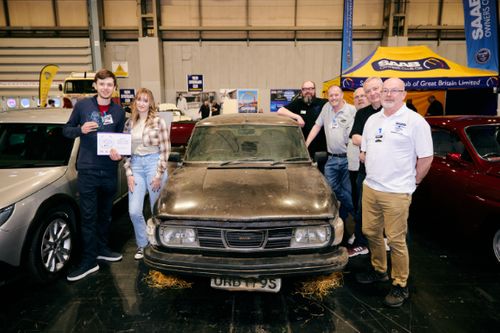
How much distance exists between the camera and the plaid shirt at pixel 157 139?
3633 mm

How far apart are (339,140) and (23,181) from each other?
360cm

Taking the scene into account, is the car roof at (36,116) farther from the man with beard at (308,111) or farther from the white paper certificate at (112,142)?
the man with beard at (308,111)

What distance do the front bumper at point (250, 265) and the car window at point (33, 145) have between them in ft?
6.74

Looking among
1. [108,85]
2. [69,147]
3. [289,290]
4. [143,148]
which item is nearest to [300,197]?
[289,290]

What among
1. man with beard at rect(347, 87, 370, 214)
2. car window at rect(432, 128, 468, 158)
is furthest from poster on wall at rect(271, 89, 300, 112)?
man with beard at rect(347, 87, 370, 214)

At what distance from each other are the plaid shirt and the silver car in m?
0.76

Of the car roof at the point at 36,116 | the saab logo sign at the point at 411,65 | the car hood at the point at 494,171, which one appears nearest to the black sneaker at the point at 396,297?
the car hood at the point at 494,171

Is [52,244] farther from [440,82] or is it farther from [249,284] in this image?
[440,82]

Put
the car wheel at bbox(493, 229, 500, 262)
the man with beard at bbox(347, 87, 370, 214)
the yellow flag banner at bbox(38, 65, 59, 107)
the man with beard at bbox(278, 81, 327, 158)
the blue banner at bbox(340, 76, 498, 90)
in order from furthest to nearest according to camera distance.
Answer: the yellow flag banner at bbox(38, 65, 59, 107) → the blue banner at bbox(340, 76, 498, 90) → the man with beard at bbox(278, 81, 327, 158) → the man with beard at bbox(347, 87, 370, 214) → the car wheel at bbox(493, 229, 500, 262)

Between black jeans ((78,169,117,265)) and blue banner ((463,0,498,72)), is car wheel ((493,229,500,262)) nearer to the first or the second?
black jeans ((78,169,117,265))

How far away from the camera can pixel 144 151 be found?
3678 millimetres

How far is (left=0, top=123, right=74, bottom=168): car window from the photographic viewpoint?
380 cm

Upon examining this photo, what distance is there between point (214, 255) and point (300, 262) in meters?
0.70

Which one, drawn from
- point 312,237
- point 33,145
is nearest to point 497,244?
point 312,237
